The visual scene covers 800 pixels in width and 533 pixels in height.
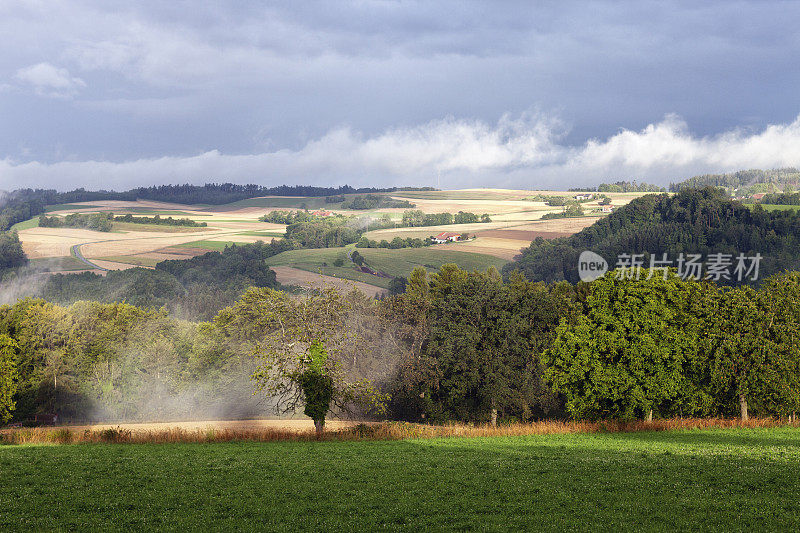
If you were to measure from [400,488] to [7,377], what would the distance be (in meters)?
65.2

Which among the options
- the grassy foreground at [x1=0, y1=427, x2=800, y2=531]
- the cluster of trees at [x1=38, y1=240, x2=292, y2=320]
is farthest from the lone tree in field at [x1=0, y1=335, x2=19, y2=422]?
the cluster of trees at [x1=38, y1=240, x2=292, y2=320]

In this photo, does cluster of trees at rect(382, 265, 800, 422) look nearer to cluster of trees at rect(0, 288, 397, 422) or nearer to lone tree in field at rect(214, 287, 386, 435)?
cluster of trees at rect(0, 288, 397, 422)

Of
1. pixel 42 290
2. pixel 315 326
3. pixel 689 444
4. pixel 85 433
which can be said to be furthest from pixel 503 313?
pixel 42 290

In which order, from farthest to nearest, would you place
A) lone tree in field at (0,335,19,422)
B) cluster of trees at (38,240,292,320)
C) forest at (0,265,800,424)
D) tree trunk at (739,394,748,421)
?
cluster of trees at (38,240,292,320), lone tree in field at (0,335,19,422), tree trunk at (739,394,748,421), forest at (0,265,800,424)

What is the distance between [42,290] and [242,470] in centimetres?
18980

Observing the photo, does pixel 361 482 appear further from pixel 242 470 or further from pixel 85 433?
pixel 85 433

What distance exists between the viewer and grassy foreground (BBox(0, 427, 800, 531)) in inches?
878

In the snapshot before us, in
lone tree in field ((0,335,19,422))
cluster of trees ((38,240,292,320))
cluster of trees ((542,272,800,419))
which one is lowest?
cluster of trees ((38,240,292,320))

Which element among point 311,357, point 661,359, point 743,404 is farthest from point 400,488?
point 743,404

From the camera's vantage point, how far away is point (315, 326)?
183 ft

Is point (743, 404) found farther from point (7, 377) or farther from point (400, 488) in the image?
point (7, 377)

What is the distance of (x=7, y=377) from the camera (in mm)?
75000

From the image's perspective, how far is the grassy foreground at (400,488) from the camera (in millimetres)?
22297

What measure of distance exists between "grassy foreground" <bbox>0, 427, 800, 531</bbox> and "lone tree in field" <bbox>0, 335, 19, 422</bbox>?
4086cm
